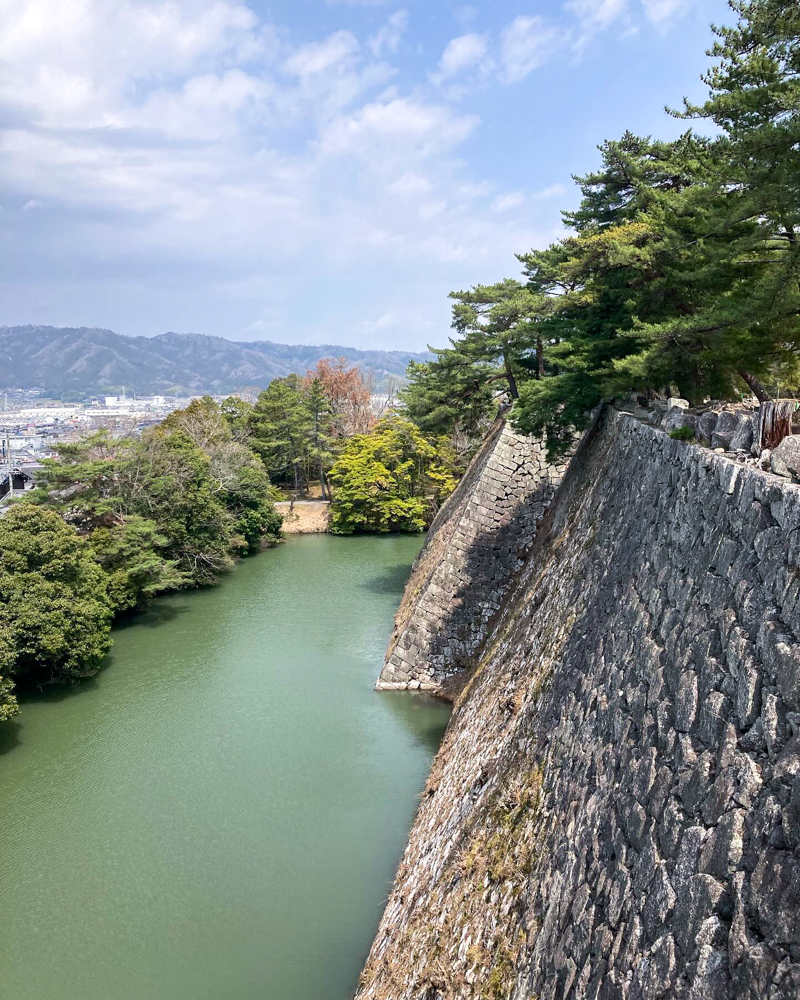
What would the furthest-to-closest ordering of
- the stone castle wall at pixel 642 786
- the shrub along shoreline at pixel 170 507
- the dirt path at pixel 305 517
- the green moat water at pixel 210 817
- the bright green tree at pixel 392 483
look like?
1. the dirt path at pixel 305 517
2. the bright green tree at pixel 392 483
3. the shrub along shoreline at pixel 170 507
4. the green moat water at pixel 210 817
5. the stone castle wall at pixel 642 786

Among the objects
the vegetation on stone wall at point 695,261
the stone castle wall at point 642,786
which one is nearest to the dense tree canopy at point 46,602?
the stone castle wall at point 642,786

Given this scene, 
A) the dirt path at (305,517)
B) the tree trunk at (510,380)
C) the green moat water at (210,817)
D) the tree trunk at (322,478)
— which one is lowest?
the green moat water at (210,817)

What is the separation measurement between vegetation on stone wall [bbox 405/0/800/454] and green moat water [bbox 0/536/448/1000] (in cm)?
616

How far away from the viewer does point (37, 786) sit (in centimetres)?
998

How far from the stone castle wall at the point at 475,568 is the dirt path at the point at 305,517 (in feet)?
49.8

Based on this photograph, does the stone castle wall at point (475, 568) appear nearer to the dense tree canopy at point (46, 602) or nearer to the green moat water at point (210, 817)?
the green moat water at point (210, 817)

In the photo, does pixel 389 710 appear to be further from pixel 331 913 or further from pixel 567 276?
pixel 567 276

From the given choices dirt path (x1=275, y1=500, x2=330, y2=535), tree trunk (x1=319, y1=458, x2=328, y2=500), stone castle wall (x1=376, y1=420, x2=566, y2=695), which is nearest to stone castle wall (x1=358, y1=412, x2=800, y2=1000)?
stone castle wall (x1=376, y1=420, x2=566, y2=695)

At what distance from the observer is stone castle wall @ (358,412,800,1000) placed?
8.75ft

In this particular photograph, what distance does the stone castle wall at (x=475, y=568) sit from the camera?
40.2 feet

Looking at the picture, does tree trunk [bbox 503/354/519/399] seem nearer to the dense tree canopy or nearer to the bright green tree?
the bright green tree

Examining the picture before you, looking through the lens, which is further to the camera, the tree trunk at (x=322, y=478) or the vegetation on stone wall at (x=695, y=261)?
the tree trunk at (x=322, y=478)

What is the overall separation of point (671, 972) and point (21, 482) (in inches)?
1201

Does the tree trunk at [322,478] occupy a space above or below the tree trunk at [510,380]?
below
